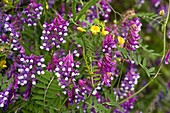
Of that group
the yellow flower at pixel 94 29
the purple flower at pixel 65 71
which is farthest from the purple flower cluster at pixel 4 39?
the yellow flower at pixel 94 29

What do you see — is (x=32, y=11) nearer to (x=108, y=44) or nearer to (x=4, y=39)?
(x=4, y=39)

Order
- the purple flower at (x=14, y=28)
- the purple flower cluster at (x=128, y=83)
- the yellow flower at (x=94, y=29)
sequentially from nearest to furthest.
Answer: the yellow flower at (x=94, y=29) < the purple flower at (x=14, y=28) < the purple flower cluster at (x=128, y=83)

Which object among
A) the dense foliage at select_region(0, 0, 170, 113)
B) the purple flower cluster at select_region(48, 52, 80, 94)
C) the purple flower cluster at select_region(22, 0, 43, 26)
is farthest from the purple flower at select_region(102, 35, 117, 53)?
the purple flower cluster at select_region(22, 0, 43, 26)

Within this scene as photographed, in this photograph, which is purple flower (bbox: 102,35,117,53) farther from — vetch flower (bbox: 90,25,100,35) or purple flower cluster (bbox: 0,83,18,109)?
purple flower cluster (bbox: 0,83,18,109)

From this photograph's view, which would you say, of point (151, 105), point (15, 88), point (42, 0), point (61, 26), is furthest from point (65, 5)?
point (151, 105)

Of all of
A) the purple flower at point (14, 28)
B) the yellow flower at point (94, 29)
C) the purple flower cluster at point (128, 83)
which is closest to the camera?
the yellow flower at point (94, 29)

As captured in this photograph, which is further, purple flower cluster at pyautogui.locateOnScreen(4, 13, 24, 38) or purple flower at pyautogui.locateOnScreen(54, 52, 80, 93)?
purple flower cluster at pyautogui.locateOnScreen(4, 13, 24, 38)

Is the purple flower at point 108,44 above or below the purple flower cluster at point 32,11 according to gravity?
below

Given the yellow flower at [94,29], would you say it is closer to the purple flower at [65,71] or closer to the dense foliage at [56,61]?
the dense foliage at [56,61]

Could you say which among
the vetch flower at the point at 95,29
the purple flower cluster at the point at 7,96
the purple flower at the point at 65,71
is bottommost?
the purple flower cluster at the point at 7,96
